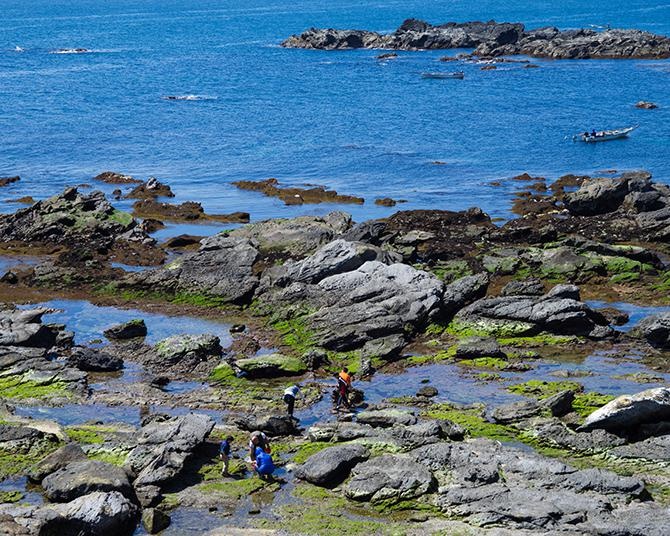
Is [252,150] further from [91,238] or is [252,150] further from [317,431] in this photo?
[317,431]

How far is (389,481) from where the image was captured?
93.4 ft

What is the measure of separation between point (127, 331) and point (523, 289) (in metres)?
19.7

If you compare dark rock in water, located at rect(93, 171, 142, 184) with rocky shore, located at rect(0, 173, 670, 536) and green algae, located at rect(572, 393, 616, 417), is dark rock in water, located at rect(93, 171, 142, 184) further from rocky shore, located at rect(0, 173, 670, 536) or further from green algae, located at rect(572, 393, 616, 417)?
green algae, located at rect(572, 393, 616, 417)

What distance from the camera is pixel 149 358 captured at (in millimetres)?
42156

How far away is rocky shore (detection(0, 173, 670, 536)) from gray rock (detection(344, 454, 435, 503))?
7cm

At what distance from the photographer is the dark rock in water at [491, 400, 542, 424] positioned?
1321 inches

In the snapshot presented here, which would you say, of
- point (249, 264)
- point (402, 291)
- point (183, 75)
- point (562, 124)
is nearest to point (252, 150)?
point (562, 124)

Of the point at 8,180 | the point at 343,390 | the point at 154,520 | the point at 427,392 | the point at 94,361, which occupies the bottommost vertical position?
the point at 8,180

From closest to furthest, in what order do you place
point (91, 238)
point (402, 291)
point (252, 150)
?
point (402, 291) → point (91, 238) → point (252, 150)

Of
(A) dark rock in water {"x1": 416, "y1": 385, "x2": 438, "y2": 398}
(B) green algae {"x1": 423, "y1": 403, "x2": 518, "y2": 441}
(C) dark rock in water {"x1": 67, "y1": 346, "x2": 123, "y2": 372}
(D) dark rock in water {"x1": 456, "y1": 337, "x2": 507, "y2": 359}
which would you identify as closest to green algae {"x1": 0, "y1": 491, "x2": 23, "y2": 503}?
(C) dark rock in water {"x1": 67, "y1": 346, "x2": 123, "y2": 372}

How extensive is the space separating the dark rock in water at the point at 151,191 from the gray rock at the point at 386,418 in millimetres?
43428

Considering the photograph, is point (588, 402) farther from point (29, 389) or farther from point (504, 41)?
point (504, 41)

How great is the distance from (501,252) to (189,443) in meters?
27.2

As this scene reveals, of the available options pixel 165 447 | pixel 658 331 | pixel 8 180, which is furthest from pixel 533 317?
pixel 8 180
